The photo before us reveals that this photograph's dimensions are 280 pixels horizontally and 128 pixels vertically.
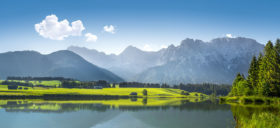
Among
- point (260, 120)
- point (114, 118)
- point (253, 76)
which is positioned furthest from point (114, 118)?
point (253, 76)

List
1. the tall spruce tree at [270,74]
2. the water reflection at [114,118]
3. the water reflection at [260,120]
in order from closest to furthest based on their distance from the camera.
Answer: the water reflection at [260,120], the water reflection at [114,118], the tall spruce tree at [270,74]

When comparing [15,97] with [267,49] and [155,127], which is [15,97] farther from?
[267,49]

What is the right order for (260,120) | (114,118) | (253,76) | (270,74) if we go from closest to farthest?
(260,120) < (114,118) < (270,74) < (253,76)

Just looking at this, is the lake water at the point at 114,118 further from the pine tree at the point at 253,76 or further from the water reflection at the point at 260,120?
the pine tree at the point at 253,76

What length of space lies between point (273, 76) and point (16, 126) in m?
76.4

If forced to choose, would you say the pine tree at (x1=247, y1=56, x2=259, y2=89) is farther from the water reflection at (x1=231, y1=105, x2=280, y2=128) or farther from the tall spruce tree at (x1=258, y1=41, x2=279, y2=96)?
the water reflection at (x1=231, y1=105, x2=280, y2=128)

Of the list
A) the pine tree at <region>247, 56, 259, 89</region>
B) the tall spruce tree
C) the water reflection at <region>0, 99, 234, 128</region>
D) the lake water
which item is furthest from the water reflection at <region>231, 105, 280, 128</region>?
the pine tree at <region>247, 56, 259, 89</region>

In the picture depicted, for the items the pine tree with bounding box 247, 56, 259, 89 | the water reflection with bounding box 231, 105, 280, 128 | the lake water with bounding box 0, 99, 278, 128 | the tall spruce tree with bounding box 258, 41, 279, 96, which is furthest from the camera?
the pine tree with bounding box 247, 56, 259, 89

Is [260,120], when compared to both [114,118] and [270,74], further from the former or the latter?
[270,74]

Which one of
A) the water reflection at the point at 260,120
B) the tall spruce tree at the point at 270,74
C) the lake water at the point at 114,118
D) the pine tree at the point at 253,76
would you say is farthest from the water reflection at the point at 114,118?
the pine tree at the point at 253,76

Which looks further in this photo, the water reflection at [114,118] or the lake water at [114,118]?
the water reflection at [114,118]

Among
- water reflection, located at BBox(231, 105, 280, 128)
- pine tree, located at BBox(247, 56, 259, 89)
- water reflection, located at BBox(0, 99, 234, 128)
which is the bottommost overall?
water reflection, located at BBox(0, 99, 234, 128)

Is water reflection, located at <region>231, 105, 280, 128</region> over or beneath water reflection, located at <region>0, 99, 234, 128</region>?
over

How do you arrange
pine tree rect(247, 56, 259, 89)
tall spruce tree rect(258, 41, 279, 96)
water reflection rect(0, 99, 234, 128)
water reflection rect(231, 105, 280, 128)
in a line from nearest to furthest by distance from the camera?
water reflection rect(231, 105, 280, 128)
water reflection rect(0, 99, 234, 128)
tall spruce tree rect(258, 41, 279, 96)
pine tree rect(247, 56, 259, 89)
